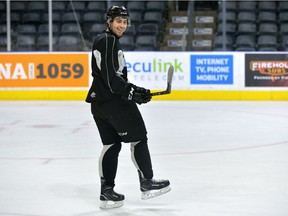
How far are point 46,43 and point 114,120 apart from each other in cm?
1165

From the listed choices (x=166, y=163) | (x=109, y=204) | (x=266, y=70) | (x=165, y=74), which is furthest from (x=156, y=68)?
(x=109, y=204)

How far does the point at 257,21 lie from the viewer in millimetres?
17141

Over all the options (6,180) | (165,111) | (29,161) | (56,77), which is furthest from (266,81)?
(6,180)

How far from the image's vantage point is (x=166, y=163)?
6.93 m

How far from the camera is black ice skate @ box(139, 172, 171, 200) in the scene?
5086 mm

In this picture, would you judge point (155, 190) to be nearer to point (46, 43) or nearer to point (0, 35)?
point (0, 35)

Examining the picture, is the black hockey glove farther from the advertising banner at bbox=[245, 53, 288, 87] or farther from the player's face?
the advertising banner at bbox=[245, 53, 288, 87]

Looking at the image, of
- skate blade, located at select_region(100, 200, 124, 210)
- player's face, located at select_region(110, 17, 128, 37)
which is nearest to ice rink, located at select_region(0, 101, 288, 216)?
skate blade, located at select_region(100, 200, 124, 210)

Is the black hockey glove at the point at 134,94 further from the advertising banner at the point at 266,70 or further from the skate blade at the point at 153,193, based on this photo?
the advertising banner at the point at 266,70

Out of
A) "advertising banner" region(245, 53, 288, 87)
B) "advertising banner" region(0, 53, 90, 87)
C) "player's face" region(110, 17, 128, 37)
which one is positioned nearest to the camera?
"player's face" region(110, 17, 128, 37)

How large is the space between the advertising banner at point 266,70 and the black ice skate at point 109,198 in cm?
930

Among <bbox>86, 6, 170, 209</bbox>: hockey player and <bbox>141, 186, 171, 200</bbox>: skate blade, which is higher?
<bbox>86, 6, 170, 209</bbox>: hockey player

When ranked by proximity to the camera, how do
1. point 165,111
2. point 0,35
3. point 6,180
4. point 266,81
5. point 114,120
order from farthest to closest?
point 0,35 < point 266,81 < point 165,111 < point 6,180 < point 114,120

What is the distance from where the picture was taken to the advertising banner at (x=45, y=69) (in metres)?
14.3
